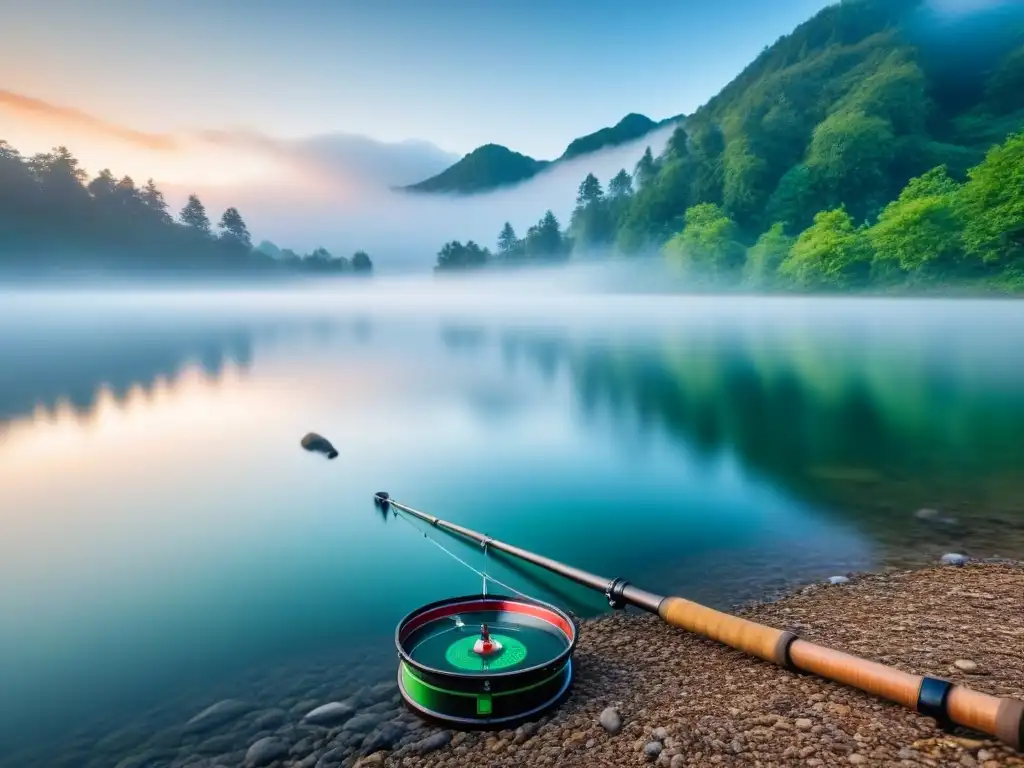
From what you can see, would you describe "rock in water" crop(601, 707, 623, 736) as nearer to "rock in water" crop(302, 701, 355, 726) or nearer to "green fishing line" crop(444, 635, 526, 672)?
"green fishing line" crop(444, 635, 526, 672)

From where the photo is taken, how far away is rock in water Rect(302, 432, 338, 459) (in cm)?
3159

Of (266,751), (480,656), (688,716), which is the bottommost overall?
(266,751)

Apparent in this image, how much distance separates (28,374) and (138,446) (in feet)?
137

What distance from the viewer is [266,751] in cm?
927

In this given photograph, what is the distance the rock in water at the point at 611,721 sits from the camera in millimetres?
8680

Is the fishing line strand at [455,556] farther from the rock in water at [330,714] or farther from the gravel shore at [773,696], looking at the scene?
the rock in water at [330,714]

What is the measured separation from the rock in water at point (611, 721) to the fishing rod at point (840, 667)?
244 cm

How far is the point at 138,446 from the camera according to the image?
3419 centimetres

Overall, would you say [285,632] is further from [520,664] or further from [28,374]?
[28,374]

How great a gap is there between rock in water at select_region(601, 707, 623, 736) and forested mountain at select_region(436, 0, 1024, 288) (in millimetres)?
115208

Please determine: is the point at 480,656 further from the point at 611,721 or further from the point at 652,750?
the point at 652,750

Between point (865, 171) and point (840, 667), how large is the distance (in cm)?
15894

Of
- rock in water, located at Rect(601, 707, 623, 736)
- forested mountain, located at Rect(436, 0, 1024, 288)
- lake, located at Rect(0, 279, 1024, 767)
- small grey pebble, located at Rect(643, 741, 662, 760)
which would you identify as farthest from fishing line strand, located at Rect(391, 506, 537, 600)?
forested mountain, located at Rect(436, 0, 1024, 288)

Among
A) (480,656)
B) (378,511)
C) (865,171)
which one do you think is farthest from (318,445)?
(865,171)
